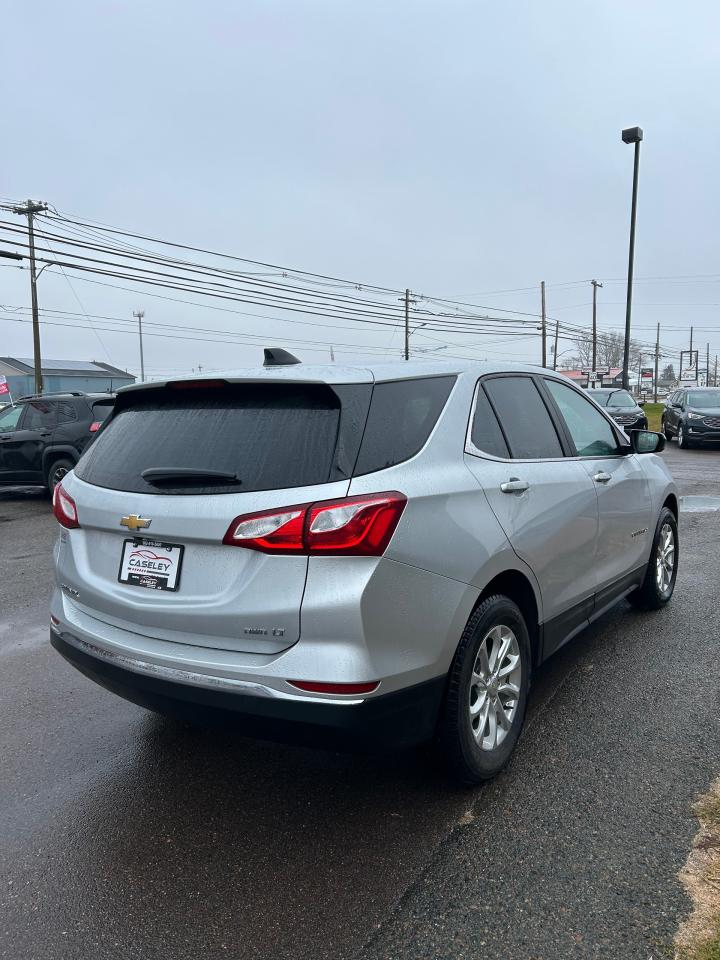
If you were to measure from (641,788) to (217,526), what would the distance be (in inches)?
80.0

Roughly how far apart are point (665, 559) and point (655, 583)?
0.28 meters

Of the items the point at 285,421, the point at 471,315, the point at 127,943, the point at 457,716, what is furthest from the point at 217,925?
the point at 471,315

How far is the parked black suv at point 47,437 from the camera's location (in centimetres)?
1167

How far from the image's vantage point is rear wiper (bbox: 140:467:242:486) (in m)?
2.64

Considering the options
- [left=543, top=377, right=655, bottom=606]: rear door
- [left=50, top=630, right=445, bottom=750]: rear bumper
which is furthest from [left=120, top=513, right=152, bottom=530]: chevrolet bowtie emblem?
[left=543, top=377, right=655, bottom=606]: rear door

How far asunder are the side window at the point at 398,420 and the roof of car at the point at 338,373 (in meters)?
0.05

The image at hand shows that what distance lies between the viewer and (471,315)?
2127 inches

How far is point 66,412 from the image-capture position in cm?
1192

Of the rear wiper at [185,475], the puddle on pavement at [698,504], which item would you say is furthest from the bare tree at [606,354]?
the rear wiper at [185,475]

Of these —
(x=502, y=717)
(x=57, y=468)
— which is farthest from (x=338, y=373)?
(x=57, y=468)

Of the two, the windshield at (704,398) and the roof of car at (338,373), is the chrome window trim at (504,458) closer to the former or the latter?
the roof of car at (338,373)

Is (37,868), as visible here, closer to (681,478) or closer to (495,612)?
(495,612)

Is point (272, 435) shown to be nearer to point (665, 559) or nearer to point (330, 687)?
point (330, 687)

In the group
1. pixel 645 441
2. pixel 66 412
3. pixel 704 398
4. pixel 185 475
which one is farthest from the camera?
pixel 704 398
